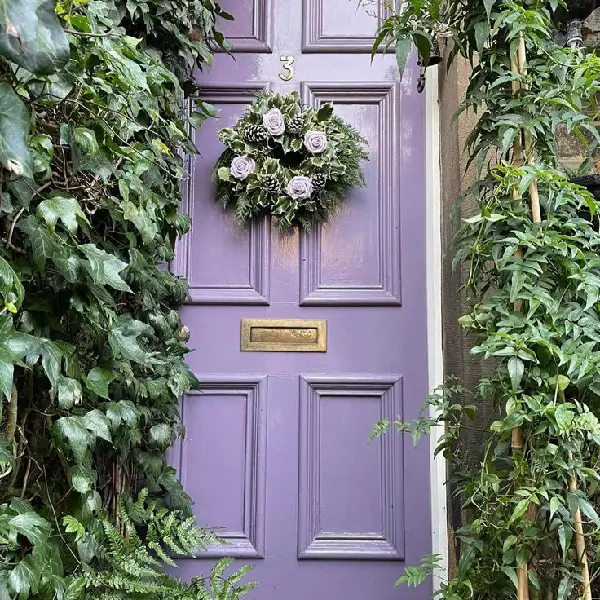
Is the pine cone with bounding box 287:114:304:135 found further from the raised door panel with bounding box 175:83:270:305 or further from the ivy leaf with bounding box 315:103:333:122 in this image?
the raised door panel with bounding box 175:83:270:305

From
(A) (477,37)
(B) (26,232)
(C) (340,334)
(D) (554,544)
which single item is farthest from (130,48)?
(D) (554,544)

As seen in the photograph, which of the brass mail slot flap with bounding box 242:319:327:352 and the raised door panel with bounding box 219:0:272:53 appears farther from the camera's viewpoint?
the raised door panel with bounding box 219:0:272:53

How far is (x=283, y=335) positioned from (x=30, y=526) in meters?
1.00

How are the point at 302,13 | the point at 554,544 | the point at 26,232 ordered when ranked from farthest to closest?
the point at 302,13 → the point at 554,544 → the point at 26,232

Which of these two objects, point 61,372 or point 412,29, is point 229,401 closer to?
point 61,372

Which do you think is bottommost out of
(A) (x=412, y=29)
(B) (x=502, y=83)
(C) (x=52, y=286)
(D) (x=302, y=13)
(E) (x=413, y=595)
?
(E) (x=413, y=595)

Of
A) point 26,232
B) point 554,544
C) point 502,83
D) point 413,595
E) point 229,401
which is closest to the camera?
point 26,232

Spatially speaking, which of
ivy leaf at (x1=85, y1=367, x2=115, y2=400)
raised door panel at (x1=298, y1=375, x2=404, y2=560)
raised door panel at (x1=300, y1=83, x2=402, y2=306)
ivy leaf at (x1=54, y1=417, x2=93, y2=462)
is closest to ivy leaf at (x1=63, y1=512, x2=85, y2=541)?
ivy leaf at (x1=54, y1=417, x2=93, y2=462)

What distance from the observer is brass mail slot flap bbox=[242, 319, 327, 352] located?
1857 millimetres

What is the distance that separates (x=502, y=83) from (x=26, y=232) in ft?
2.92

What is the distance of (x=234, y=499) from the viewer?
70.6 inches

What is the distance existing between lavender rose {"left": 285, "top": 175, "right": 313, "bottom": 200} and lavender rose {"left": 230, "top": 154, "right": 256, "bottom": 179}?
0.39ft

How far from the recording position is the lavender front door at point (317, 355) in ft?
5.78

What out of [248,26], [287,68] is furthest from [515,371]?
[248,26]
